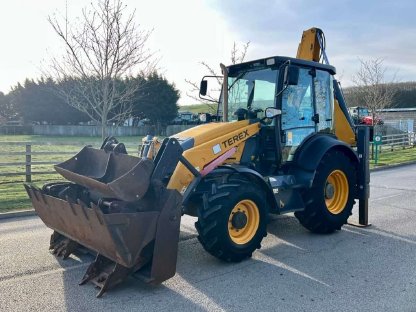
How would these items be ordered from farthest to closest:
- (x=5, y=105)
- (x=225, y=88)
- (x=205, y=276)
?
(x=5, y=105), (x=225, y=88), (x=205, y=276)

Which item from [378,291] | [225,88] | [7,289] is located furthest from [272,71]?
[7,289]

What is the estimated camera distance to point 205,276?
4.74m

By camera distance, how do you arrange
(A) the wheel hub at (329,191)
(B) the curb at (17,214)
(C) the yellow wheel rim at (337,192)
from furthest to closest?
(B) the curb at (17,214)
(C) the yellow wheel rim at (337,192)
(A) the wheel hub at (329,191)

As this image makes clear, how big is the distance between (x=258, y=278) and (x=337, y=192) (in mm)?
2858

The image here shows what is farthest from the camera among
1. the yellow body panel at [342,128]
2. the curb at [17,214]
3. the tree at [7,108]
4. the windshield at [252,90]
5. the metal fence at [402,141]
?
the tree at [7,108]

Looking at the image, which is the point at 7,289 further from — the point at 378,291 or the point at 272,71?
the point at 272,71

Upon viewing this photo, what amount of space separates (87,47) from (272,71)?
6059mm

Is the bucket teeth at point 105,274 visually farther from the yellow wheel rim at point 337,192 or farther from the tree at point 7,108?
the tree at point 7,108

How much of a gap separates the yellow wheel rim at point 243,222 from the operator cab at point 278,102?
1098 mm

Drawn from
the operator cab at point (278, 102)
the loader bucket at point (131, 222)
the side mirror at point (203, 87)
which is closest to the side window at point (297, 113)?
the operator cab at point (278, 102)

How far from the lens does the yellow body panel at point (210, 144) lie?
16.4ft

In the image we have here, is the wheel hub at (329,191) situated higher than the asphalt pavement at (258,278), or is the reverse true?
the wheel hub at (329,191)

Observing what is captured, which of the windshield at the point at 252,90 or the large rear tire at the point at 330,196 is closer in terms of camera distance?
the windshield at the point at 252,90

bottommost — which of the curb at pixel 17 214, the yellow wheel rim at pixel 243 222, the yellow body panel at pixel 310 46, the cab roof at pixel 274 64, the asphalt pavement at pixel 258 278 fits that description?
the asphalt pavement at pixel 258 278
